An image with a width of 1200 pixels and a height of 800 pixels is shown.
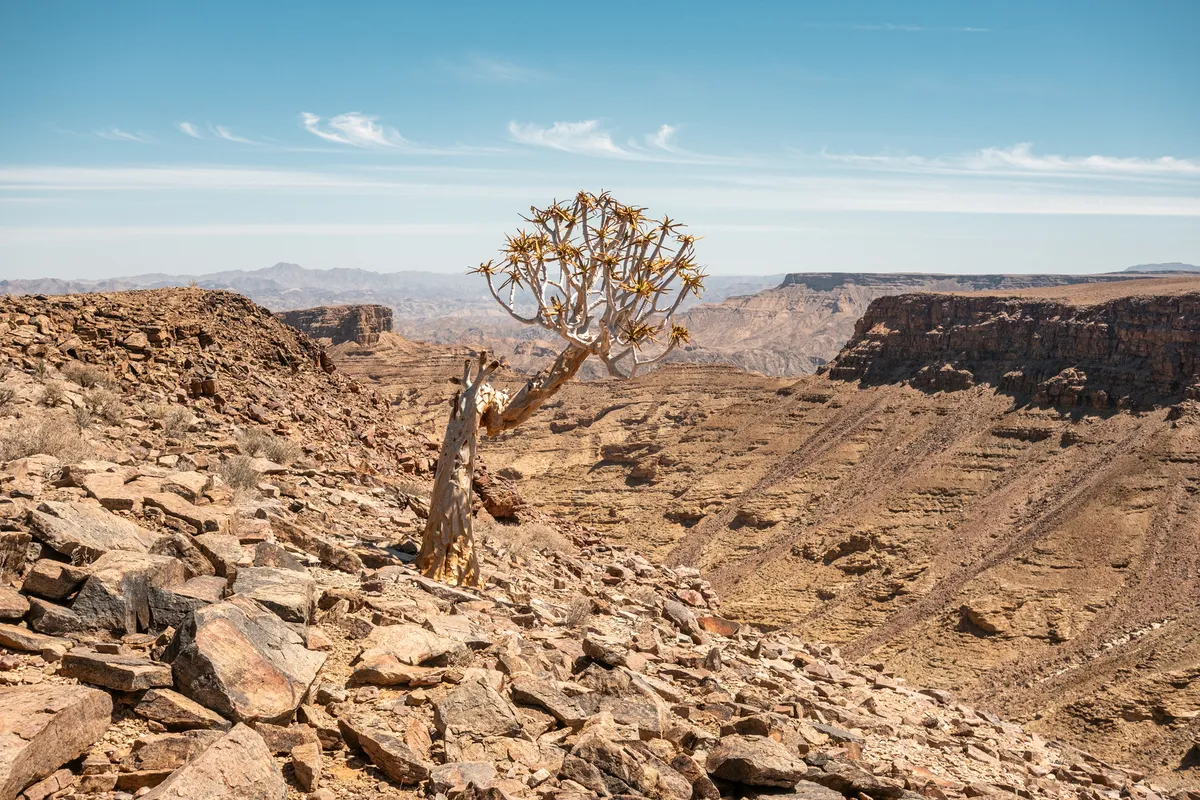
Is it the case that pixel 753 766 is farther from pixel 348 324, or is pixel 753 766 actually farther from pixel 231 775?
pixel 348 324

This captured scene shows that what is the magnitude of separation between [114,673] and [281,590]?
5.30ft

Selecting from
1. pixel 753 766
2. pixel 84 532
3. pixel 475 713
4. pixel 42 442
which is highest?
pixel 42 442

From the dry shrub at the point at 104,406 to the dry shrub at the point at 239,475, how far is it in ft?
8.12

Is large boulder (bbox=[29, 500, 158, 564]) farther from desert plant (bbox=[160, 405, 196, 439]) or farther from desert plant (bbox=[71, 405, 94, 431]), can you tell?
desert plant (bbox=[160, 405, 196, 439])

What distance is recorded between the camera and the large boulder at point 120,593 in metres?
5.19

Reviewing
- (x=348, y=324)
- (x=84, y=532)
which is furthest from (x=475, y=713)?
(x=348, y=324)

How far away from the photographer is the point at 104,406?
12203mm

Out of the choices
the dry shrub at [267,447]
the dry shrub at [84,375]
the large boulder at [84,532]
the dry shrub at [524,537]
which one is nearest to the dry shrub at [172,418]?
the dry shrub at [267,447]

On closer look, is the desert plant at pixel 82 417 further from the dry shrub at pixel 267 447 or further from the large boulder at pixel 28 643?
the large boulder at pixel 28 643

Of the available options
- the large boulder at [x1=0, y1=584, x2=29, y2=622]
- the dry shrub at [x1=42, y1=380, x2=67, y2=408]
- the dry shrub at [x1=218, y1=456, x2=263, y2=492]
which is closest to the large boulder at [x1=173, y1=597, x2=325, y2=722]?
the large boulder at [x1=0, y1=584, x2=29, y2=622]

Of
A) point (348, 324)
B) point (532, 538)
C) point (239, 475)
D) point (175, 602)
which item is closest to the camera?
point (175, 602)

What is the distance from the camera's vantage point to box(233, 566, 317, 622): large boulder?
230 inches

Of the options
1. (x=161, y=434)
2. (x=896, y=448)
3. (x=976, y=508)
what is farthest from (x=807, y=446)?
(x=161, y=434)

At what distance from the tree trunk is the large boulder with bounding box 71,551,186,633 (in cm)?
462
